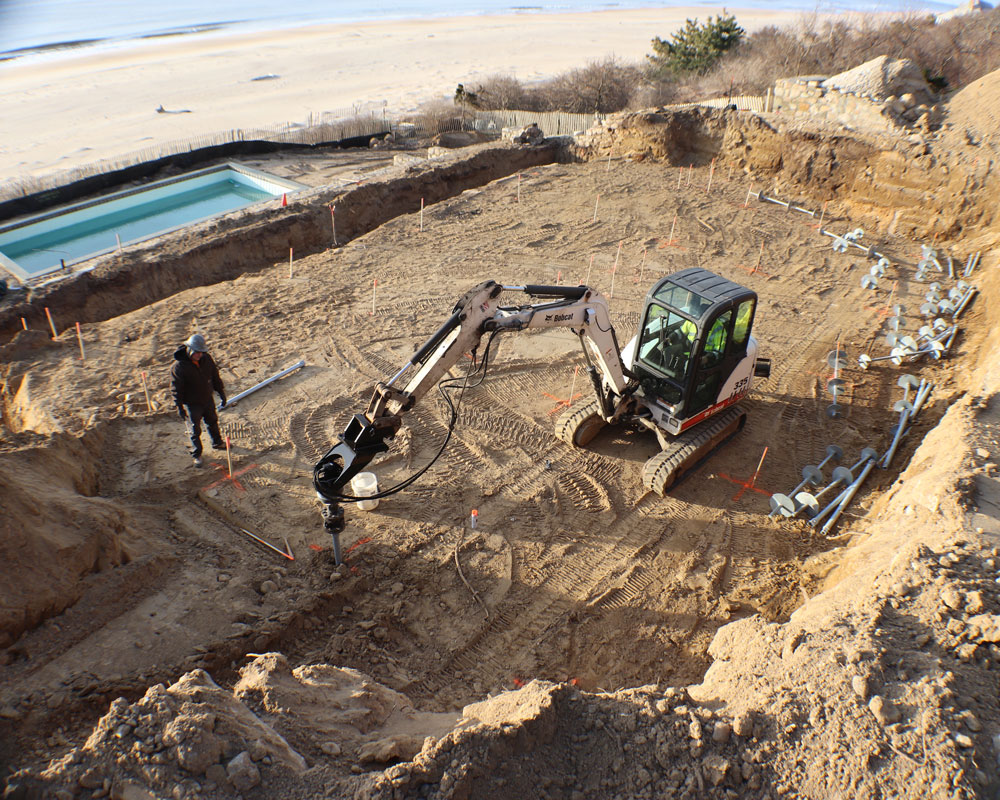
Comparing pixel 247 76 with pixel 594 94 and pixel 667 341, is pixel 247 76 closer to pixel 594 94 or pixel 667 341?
pixel 594 94

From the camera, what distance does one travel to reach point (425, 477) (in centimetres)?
835

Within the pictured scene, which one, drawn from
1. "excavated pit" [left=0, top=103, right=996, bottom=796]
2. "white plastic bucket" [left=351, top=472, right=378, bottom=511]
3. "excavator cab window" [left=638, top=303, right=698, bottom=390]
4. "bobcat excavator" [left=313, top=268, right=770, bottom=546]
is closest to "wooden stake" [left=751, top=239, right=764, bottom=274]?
"excavated pit" [left=0, top=103, right=996, bottom=796]

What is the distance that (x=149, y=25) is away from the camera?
195 feet

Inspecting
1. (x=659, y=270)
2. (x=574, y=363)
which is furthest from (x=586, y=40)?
(x=574, y=363)

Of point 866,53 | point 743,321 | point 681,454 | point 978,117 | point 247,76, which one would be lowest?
point 681,454

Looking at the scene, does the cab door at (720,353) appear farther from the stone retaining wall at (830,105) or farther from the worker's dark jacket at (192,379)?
the stone retaining wall at (830,105)

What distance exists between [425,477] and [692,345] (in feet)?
12.2

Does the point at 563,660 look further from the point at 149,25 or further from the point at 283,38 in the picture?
the point at 149,25

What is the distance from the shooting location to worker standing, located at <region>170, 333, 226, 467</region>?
25.2 feet

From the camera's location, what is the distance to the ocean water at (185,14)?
5209 cm

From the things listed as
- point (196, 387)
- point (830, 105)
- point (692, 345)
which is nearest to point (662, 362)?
point (692, 345)

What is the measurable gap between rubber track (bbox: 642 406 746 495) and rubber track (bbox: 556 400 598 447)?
1.02 meters

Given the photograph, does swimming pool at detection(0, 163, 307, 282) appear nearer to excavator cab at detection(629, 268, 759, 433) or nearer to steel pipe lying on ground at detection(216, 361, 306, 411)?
steel pipe lying on ground at detection(216, 361, 306, 411)

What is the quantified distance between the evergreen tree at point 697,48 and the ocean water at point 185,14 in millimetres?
19753
